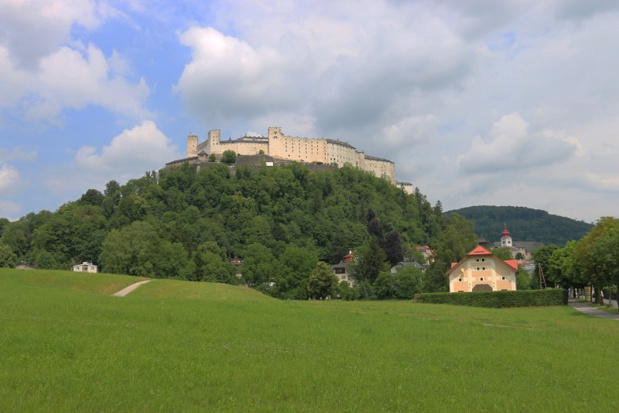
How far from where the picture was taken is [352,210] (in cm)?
16088

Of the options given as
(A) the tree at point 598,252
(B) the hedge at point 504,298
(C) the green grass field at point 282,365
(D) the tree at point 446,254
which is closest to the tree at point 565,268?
(B) the hedge at point 504,298

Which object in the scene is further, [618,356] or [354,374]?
[618,356]

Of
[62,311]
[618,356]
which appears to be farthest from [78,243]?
[618,356]

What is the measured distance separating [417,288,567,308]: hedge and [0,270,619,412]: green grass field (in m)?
30.9

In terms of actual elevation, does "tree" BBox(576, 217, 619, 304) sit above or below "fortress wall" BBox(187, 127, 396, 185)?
below

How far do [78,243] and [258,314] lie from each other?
364 feet

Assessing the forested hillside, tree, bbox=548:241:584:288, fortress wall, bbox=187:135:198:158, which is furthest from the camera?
fortress wall, bbox=187:135:198:158

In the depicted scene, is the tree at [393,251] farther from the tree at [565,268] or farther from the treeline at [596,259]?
the treeline at [596,259]

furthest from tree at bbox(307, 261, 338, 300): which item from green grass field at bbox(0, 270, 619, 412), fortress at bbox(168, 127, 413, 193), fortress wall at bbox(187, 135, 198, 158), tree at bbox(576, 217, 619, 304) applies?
fortress wall at bbox(187, 135, 198, 158)

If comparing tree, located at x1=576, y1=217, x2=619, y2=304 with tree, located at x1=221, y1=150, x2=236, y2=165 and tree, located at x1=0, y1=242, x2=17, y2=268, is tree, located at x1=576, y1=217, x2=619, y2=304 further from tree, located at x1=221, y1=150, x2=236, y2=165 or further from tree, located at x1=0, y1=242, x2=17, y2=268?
tree, located at x1=221, y1=150, x2=236, y2=165

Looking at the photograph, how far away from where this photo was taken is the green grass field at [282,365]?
445 inches

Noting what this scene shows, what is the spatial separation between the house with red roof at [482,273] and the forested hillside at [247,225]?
59.8 feet

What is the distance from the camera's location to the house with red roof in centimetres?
7006

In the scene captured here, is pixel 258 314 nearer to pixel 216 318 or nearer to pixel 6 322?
pixel 216 318
